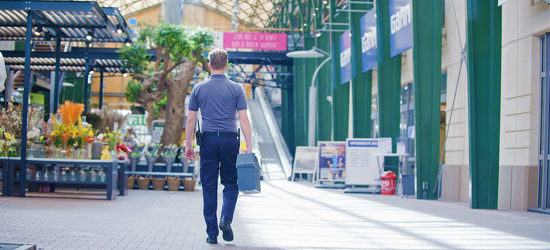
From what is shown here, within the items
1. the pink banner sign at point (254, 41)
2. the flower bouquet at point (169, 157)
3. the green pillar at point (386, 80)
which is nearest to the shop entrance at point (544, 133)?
the green pillar at point (386, 80)

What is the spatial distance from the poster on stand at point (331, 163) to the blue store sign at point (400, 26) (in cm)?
338

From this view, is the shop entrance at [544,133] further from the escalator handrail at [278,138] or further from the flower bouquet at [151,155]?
the escalator handrail at [278,138]

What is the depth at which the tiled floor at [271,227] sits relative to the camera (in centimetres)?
439

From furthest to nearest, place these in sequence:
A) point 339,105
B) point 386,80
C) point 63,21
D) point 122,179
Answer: point 339,105 < point 386,80 < point 63,21 < point 122,179

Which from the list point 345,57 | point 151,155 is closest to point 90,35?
point 151,155

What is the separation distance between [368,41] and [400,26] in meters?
2.33

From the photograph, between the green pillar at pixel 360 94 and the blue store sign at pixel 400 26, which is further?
the green pillar at pixel 360 94

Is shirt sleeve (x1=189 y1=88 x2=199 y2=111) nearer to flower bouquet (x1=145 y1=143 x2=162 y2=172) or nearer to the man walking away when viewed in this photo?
the man walking away

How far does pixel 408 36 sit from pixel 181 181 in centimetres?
581

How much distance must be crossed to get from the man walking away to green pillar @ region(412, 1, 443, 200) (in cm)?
696

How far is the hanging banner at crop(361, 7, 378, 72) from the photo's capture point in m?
13.8

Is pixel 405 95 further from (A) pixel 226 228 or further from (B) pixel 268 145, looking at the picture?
(A) pixel 226 228

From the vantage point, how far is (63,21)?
33.6 ft

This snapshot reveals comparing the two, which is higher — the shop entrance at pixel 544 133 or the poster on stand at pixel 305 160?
the shop entrance at pixel 544 133
